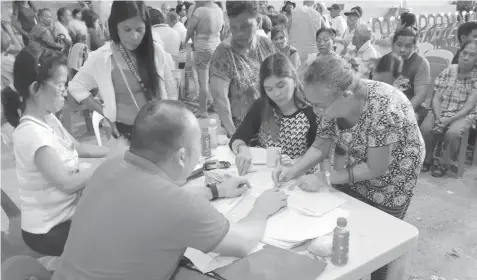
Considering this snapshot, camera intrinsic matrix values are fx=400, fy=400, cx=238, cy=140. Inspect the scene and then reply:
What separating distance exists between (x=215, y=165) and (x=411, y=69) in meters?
2.51

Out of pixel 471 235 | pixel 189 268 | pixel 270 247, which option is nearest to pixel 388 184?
pixel 270 247

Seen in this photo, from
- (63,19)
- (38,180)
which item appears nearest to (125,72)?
(38,180)

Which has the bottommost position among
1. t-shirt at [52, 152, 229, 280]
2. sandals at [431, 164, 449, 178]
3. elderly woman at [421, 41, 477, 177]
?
sandals at [431, 164, 449, 178]

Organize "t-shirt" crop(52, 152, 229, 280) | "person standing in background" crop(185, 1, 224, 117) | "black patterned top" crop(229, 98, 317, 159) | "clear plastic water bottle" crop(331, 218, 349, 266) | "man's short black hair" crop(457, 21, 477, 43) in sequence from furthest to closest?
"person standing in background" crop(185, 1, 224, 117) → "man's short black hair" crop(457, 21, 477, 43) → "black patterned top" crop(229, 98, 317, 159) → "clear plastic water bottle" crop(331, 218, 349, 266) → "t-shirt" crop(52, 152, 229, 280)

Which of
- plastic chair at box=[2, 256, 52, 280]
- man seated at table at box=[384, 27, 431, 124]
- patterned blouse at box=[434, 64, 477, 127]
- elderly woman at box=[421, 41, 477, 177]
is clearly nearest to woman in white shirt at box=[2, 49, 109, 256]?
plastic chair at box=[2, 256, 52, 280]

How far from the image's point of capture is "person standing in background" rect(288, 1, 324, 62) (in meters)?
5.09

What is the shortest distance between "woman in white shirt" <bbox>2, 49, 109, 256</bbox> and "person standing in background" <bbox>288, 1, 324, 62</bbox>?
3883mm

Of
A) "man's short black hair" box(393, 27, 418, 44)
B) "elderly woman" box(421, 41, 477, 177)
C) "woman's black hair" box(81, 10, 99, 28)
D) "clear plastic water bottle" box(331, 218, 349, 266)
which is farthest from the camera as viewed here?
"woman's black hair" box(81, 10, 99, 28)

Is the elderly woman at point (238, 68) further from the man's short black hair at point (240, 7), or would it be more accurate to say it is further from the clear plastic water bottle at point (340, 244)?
the clear plastic water bottle at point (340, 244)

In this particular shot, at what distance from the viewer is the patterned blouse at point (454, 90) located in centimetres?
361

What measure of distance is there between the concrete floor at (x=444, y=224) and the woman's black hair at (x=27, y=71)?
79cm

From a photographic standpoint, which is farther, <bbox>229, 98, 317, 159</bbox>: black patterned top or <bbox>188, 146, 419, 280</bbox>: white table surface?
<bbox>229, 98, 317, 159</bbox>: black patterned top

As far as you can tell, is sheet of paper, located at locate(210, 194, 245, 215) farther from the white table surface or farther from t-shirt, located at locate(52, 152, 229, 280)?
t-shirt, located at locate(52, 152, 229, 280)

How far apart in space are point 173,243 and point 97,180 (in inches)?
11.5
